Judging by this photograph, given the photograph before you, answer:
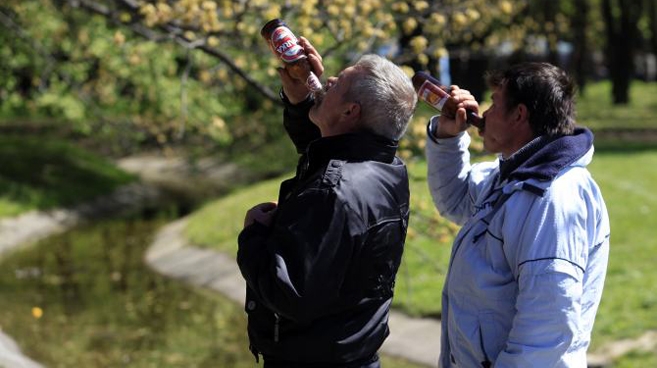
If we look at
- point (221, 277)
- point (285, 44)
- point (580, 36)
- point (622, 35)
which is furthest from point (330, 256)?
point (580, 36)

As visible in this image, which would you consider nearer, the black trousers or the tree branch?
the black trousers

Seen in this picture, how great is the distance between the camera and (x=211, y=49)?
825cm

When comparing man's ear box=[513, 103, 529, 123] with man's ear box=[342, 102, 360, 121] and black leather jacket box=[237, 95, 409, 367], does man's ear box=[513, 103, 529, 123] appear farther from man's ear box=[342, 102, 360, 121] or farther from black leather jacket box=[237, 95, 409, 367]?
man's ear box=[342, 102, 360, 121]

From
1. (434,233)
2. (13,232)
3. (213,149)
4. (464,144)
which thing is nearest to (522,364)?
(464,144)

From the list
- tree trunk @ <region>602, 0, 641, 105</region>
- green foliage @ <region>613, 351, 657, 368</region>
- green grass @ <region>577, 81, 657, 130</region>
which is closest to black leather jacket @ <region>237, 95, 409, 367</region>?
green foliage @ <region>613, 351, 657, 368</region>

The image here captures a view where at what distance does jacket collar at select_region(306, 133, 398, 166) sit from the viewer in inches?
132

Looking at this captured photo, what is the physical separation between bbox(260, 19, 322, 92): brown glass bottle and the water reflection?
660cm

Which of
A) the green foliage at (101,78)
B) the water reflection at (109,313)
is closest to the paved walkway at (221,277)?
the water reflection at (109,313)

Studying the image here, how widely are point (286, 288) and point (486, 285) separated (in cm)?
67

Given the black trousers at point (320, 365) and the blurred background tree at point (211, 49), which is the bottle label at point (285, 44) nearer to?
the black trousers at point (320, 365)

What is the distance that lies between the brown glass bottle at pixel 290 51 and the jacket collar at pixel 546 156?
718 millimetres

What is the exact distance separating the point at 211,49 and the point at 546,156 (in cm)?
523

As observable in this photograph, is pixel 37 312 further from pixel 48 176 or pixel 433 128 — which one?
pixel 48 176

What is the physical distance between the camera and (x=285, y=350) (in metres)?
3.35
